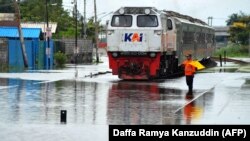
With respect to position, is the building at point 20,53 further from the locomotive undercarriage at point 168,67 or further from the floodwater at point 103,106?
the floodwater at point 103,106

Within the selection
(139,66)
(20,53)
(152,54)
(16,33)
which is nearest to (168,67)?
(152,54)

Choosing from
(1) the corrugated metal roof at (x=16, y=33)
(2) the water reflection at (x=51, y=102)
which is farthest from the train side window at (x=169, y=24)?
(1) the corrugated metal roof at (x=16, y=33)

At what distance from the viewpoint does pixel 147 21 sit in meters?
30.5

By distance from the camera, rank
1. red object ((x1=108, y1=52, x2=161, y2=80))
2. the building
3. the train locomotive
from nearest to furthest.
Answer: the train locomotive < red object ((x1=108, y1=52, x2=161, y2=80)) < the building

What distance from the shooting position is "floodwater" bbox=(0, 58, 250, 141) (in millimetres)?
→ 13938

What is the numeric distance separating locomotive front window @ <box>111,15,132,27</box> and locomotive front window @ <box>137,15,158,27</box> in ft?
1.37

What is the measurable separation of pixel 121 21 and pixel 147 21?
1204 mm

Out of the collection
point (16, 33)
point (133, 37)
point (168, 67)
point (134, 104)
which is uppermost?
point (133, 37)

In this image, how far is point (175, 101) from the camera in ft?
68.4

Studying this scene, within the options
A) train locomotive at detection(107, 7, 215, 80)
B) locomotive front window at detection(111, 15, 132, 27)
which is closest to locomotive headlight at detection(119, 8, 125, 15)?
train locomotive at detection(107, 7, 215, 80)

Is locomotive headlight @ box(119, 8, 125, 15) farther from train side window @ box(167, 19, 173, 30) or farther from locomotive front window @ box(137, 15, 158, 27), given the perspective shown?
train side window @ box(167, 19, 173, 30)

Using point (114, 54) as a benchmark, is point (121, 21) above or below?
above

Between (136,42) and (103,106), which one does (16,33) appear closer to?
(136,42)

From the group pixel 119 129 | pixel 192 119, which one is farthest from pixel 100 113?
pixel 119 129
